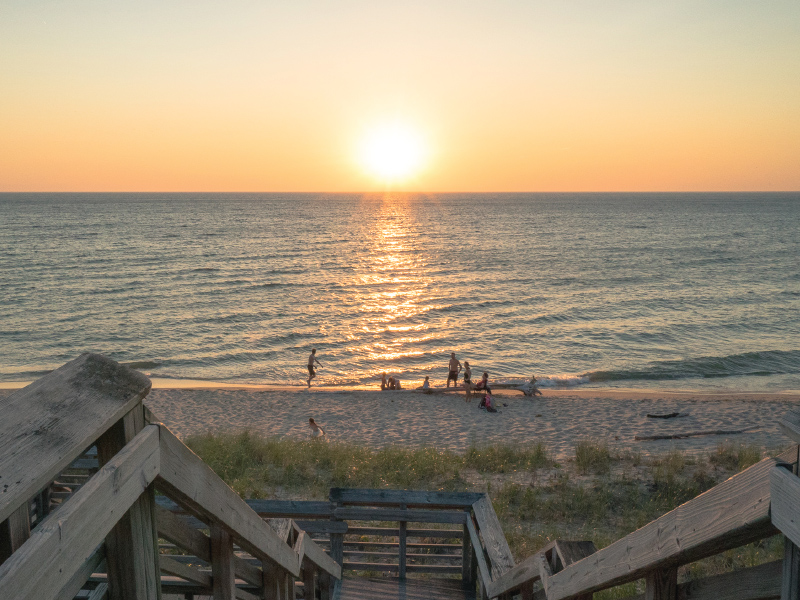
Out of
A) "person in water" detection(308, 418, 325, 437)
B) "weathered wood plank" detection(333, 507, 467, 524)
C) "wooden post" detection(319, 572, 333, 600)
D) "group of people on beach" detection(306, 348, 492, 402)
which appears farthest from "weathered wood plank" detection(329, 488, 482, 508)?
"group of people on beach" detection(306, 348, 492, 402)

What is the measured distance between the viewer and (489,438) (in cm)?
1597

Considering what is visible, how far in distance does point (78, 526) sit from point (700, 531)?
153 centimetres

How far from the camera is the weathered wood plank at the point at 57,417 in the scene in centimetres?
108

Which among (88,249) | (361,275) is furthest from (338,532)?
(88,249)

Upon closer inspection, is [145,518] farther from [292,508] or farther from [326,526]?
[326,526]

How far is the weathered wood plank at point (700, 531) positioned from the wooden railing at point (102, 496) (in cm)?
133

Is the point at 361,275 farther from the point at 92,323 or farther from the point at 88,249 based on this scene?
the point at 88,249

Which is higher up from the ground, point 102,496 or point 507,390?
point 102,496

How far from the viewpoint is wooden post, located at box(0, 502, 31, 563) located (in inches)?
43.3

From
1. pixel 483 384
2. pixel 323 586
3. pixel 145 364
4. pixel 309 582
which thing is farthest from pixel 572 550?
pixel 145 364

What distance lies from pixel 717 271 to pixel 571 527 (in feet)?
157

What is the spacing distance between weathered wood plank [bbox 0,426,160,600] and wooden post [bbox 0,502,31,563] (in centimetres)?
7

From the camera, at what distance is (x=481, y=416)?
18.3m

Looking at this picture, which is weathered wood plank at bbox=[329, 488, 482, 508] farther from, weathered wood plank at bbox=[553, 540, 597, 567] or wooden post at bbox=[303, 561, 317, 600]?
weathered wood plank at bbox=[553, 540, 597, 567]
